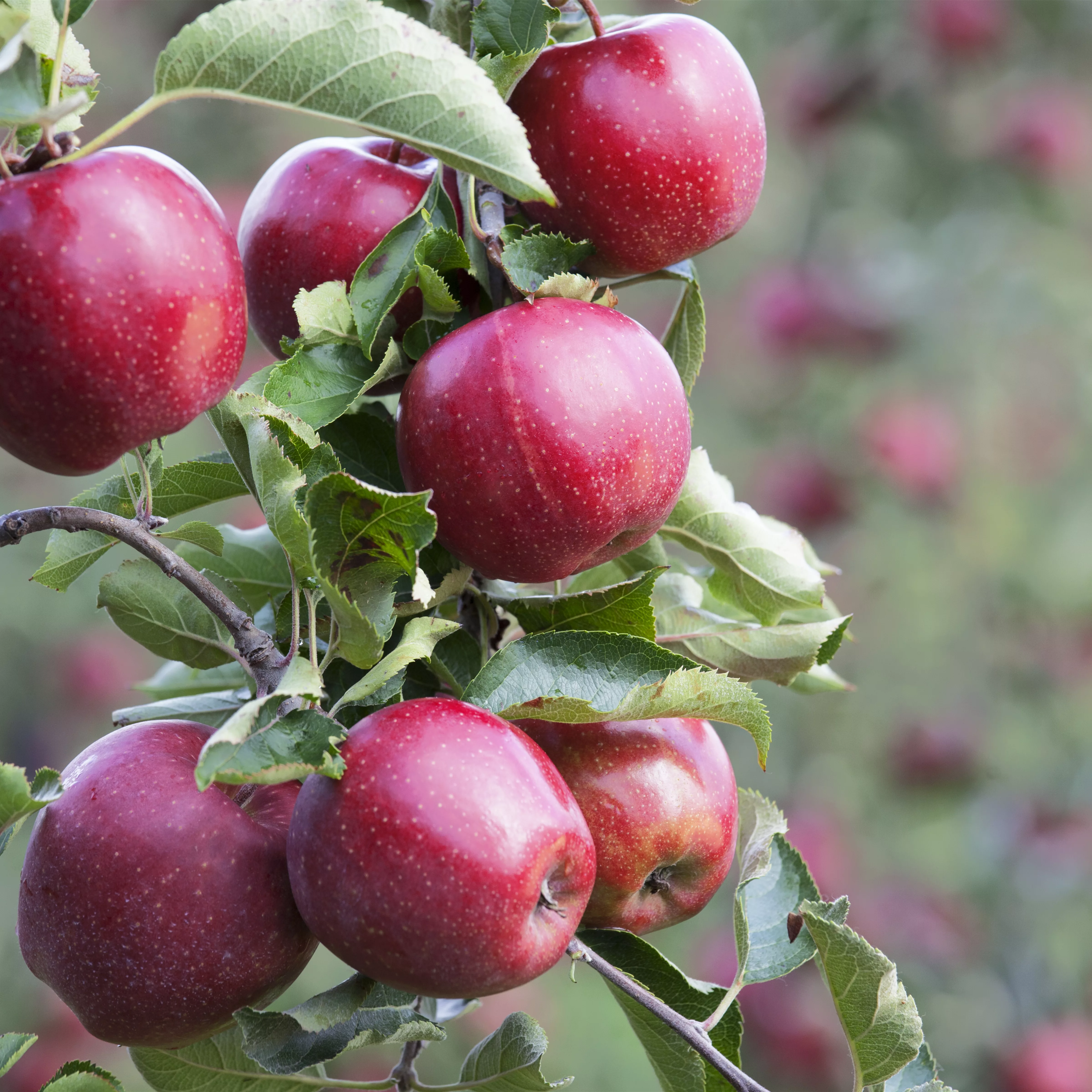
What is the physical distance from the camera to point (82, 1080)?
0.60m

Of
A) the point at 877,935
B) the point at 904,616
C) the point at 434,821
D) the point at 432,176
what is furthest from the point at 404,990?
the point at 904,616

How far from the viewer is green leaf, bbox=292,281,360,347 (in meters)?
0.57

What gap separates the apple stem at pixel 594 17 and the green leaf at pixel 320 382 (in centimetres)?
22

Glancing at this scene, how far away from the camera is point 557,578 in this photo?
0.61m

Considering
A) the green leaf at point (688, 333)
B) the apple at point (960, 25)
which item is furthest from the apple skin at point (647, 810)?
the apple at point (960, 25)

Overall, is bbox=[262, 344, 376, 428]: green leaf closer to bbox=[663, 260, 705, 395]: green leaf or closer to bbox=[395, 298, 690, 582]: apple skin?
bbox=[395, 298, 690, 582]: apple skin

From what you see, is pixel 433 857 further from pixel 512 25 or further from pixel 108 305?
pixel 512 25

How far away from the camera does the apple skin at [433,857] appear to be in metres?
0.48

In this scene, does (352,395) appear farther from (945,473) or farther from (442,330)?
(945,473)

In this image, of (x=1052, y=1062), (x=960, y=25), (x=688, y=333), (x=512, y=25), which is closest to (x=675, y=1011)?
(x=688, y=333)

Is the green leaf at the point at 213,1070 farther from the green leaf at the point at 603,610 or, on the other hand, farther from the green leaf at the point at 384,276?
the green leaf at the point at 384,276

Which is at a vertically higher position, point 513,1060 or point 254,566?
point 254,566

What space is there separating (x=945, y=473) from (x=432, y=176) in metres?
2.05

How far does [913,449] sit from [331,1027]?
2144 mm
